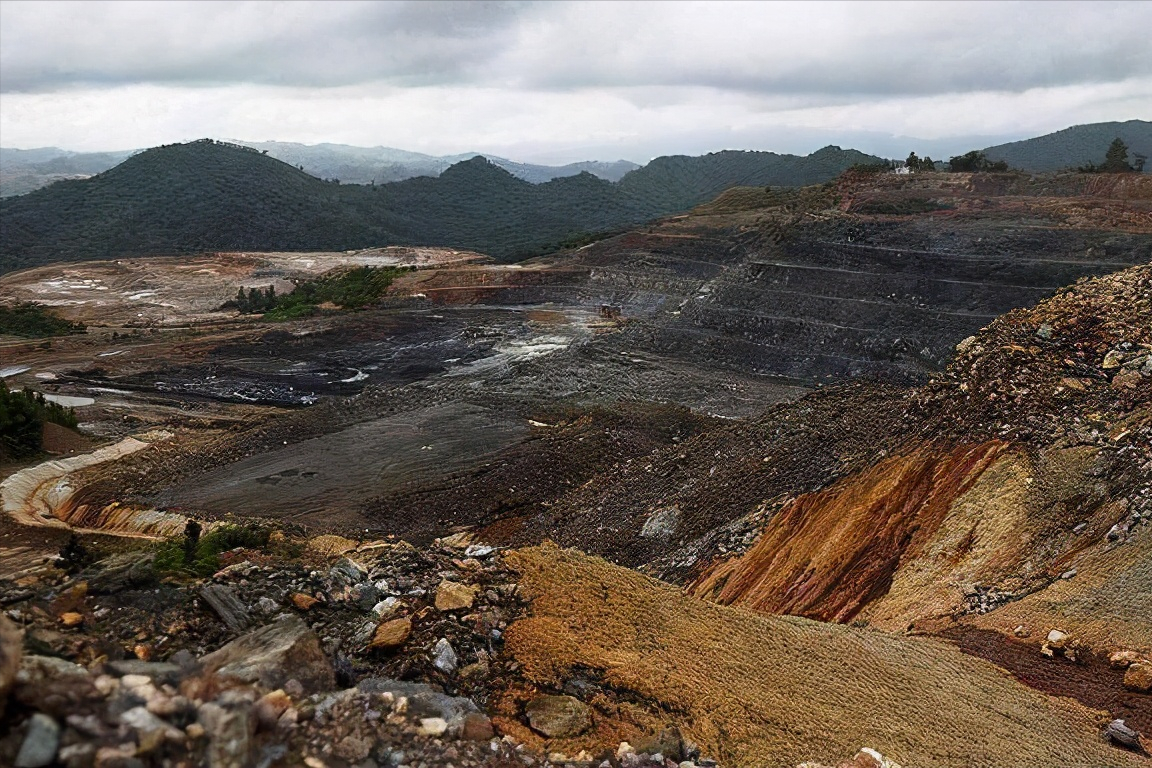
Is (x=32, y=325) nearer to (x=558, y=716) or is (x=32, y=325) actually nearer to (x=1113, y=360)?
A: (x=558, y=716)

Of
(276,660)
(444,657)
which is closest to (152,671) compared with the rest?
(276,660)

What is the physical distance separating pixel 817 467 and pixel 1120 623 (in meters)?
4.97

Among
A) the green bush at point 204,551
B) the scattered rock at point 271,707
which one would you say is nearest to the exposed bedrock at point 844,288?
the green bush at point 204,551

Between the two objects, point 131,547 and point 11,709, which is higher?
point 11,709

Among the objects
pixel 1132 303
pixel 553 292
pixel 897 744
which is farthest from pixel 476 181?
pixel 897 744

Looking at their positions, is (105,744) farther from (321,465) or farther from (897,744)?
(321,465)

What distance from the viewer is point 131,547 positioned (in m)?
9.72

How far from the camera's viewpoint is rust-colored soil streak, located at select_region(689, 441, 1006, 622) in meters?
9.22

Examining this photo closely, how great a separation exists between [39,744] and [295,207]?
270ft

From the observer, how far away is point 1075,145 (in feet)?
288

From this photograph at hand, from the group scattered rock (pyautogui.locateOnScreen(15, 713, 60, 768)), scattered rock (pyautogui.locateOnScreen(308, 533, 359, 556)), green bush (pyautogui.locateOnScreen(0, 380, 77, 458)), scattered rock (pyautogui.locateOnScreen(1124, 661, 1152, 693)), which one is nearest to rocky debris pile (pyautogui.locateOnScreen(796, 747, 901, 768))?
scattered rock (pyautogui.locateOnScreen(1124, 661, 1152, 693))

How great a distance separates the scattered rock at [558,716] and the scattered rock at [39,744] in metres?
2.78

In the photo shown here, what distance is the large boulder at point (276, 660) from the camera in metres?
4.09

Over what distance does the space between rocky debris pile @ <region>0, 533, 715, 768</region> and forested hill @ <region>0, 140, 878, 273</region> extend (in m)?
Answer: 48.3
